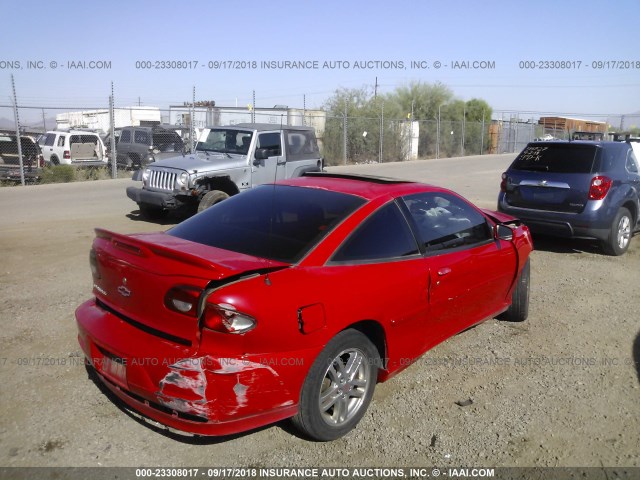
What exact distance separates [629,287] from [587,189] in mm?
1677

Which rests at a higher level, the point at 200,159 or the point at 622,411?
the point at 200,159

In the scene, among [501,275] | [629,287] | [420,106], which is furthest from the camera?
[420,106]

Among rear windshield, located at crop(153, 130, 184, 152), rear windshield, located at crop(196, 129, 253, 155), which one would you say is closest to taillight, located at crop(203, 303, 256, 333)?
rear windshield, located at crop(196, 129, 253, 155)

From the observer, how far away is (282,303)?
9.73 feet

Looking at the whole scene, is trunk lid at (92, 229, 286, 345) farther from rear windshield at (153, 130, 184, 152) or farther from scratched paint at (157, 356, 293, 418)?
rear windshield at (153, 130, 184, 152)

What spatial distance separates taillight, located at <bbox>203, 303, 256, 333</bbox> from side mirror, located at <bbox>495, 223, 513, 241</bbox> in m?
2.70

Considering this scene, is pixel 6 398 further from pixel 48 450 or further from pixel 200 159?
pixel 200 159

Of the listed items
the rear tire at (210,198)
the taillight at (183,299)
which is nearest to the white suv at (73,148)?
the rear tire at (210,198)

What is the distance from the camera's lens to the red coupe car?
2865 millimetres

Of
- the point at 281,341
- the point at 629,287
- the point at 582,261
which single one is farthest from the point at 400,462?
the point at 582,261

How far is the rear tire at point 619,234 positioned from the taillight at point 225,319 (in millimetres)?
6882

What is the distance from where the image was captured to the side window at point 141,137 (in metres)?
20.3

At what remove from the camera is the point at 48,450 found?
3.16m

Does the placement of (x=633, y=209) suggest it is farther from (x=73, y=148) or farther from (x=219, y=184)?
(x=73, y=148)
